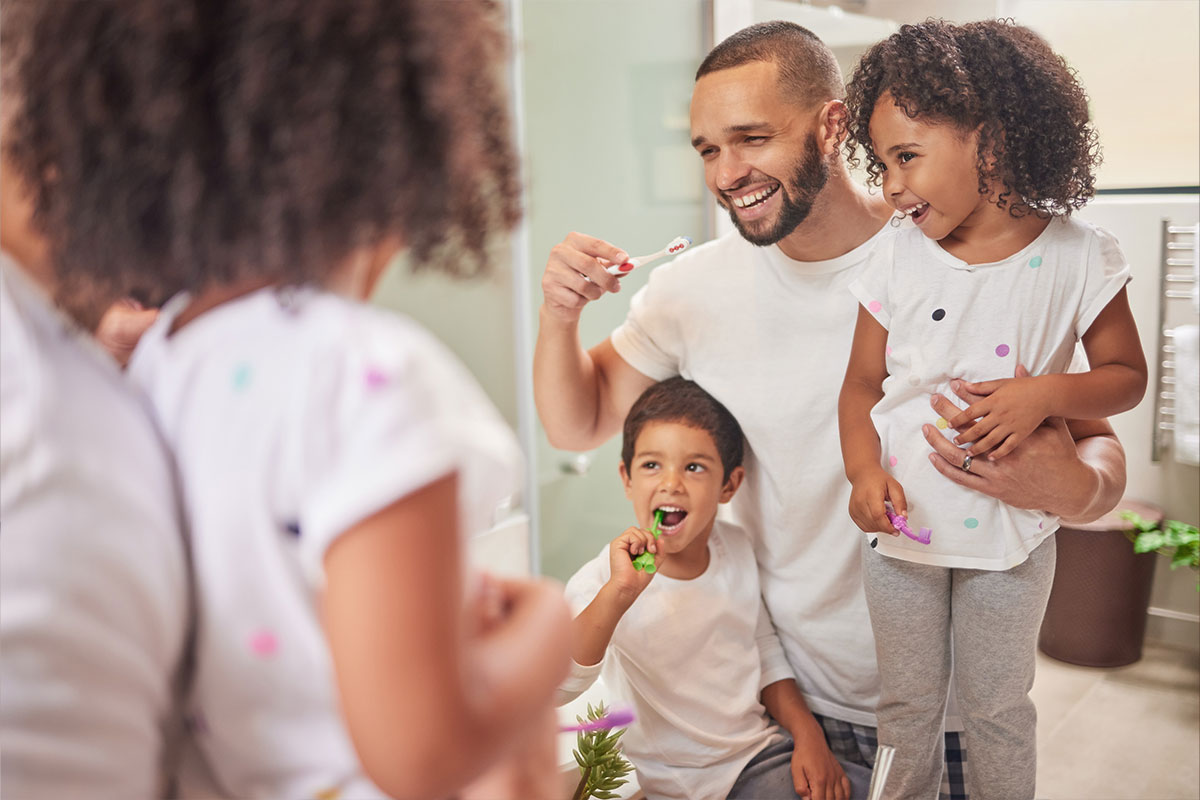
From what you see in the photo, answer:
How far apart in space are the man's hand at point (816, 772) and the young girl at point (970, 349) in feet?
0.39

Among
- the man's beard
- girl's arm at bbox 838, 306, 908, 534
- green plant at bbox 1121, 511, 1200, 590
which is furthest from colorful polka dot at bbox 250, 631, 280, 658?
green plant at bbox 1121, 511, 1200, 590

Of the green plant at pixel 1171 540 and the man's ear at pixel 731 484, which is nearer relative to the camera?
the man's ear at pixel 731 484

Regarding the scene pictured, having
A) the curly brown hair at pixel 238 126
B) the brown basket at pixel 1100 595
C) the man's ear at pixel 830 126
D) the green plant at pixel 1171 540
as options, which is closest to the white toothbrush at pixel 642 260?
the man's ear at pixel 830 126

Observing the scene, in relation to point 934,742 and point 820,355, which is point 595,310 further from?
point 934,742

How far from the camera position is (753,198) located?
1.33 meters

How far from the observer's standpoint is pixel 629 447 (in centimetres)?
139

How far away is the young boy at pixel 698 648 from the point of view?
1265mm

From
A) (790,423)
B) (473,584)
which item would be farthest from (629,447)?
(473,584)

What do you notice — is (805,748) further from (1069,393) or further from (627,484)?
(1069,393)

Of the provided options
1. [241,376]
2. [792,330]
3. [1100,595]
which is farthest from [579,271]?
[1100,595]

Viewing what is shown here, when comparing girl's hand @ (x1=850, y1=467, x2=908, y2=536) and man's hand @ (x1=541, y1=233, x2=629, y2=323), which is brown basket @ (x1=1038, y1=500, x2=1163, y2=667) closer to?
girl's hand @ (x1=850, y1=467, x2=908, y2=536)

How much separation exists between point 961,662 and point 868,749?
0.91ft

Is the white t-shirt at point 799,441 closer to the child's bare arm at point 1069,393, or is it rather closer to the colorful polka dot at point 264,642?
the child's bare arm at point 1069,393

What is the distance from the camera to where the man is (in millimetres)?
1320
